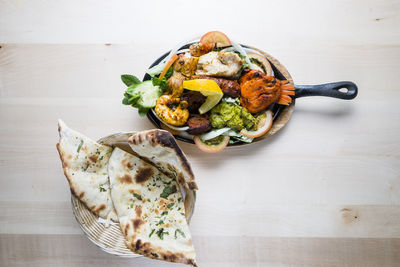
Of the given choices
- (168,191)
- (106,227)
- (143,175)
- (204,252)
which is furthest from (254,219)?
(106,227)

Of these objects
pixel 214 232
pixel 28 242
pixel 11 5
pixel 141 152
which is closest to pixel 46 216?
pixel 28 242

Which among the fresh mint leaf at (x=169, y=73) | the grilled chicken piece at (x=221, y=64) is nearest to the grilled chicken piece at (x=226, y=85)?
the grilled chicken piece at (x=221, y=64)

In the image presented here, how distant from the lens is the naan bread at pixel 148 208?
4.24 feet

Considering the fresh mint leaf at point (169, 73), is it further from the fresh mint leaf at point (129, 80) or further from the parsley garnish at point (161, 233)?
the parsley garnish at point (161, 233)

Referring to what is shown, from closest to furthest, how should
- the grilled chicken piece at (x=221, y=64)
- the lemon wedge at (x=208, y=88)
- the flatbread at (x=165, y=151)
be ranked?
the flatbread at (x=165, y=151) → the lemon wedge at (x=208, y=88) → the grilled chicken piece at (x=221, y=64)

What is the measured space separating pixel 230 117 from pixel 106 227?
82 centimetres

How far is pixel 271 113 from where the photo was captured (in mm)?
1529

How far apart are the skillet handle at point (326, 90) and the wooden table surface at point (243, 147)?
112 mm

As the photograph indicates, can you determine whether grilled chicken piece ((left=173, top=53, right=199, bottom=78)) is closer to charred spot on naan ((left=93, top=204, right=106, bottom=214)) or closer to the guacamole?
the guacamole

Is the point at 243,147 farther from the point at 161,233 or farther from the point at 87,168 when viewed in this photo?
the point at 87,168

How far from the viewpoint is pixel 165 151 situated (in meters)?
1.27

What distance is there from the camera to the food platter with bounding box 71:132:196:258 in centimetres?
133

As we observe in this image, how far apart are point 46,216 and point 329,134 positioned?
170 centimetres

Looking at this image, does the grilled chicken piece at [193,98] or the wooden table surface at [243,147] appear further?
the wooden table surface at [243,147]
